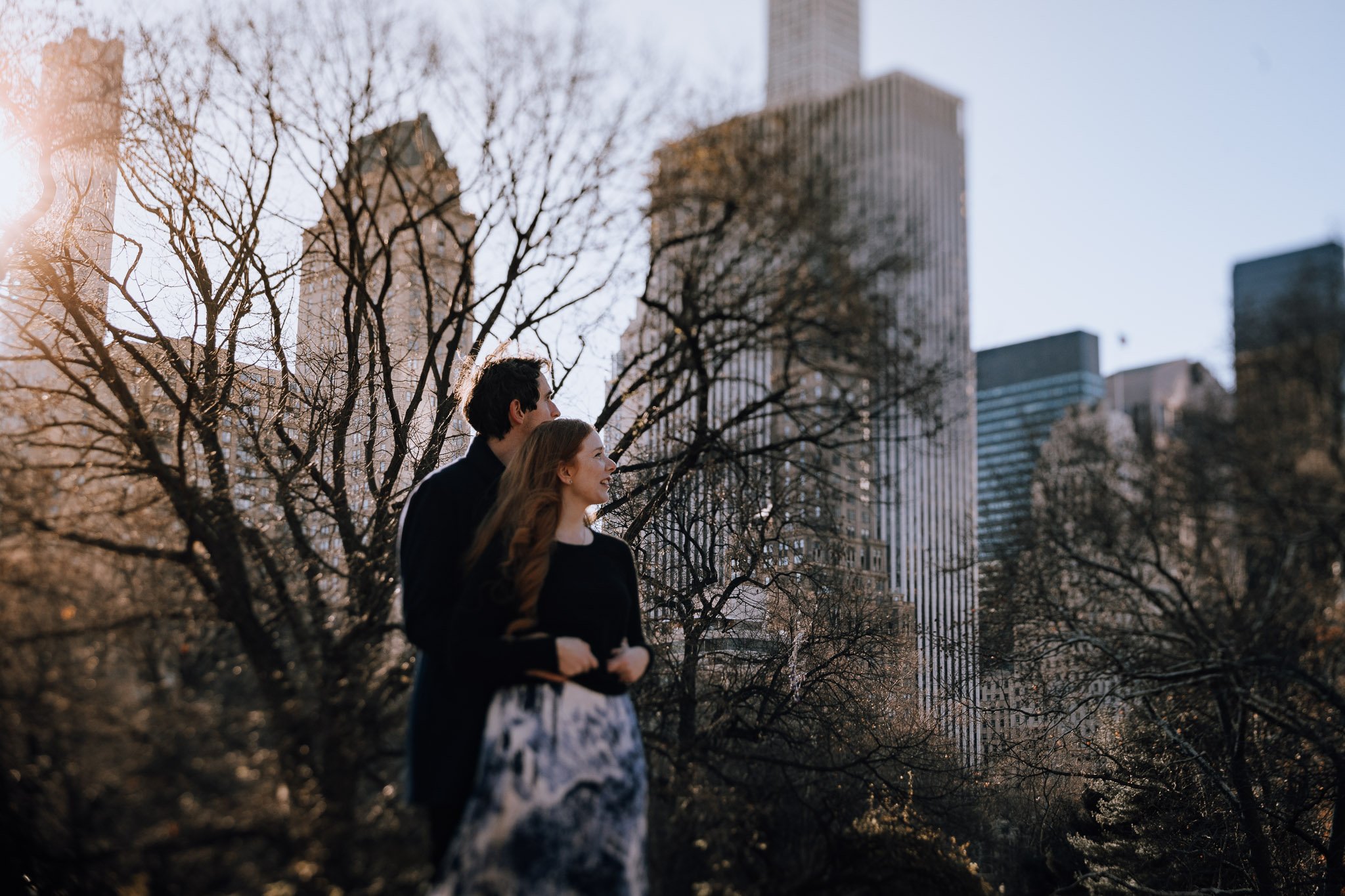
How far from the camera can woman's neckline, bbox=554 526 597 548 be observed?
2998 mm

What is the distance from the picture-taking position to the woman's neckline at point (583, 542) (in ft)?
9.84

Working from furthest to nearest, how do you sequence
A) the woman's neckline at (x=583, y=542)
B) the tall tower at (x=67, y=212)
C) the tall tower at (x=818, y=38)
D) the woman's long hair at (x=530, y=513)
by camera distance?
the tall tower at (x=818, y=38) < the tall tower at (x=67, y=212) < the woman's neckline at (x=583, y=542) < the woman's long hair at (x=530, y=513)

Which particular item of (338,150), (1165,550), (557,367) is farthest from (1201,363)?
(338,150)

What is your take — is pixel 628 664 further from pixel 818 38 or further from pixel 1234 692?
pixel 818 38

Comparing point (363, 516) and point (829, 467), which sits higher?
point (829, 467)

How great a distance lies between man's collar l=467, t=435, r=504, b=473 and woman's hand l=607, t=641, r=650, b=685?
0.68 m

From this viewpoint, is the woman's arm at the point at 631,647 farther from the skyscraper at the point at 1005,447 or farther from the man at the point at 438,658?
the skyscraper at the point at 1005,447

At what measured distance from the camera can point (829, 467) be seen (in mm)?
8086

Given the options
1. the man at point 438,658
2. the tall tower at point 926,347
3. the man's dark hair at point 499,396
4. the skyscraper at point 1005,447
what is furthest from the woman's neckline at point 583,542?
the skyscraper at point 1005,447

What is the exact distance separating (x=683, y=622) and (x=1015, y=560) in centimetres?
518

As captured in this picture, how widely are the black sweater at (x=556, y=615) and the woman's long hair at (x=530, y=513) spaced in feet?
A: 0.10

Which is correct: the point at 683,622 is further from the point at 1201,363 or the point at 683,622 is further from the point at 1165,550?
the point at 1165,550

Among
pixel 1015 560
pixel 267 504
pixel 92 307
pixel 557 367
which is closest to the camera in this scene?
pixel 267 504

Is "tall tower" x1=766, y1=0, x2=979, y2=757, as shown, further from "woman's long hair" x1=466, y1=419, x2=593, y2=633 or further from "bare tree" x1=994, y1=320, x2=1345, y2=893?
"woman's long hair" x1=466, y1=419, x2=593, y2=633
